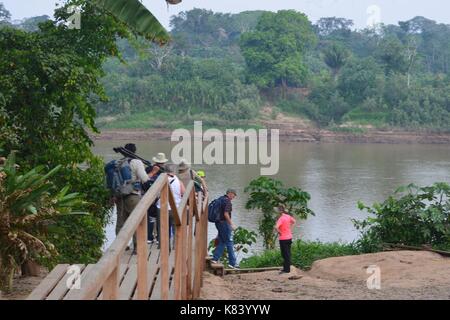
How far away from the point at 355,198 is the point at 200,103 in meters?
27.4

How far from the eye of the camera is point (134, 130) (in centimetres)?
5116

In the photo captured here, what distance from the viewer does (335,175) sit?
1382 inches

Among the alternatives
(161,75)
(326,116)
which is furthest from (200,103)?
(326,116)

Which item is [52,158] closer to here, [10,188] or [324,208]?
[10,188]

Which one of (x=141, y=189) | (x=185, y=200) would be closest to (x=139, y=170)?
(x=141, y=189)

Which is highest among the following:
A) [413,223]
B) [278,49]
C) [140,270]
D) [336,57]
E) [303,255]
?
[278,49]

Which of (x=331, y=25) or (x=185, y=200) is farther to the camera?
(x=331, y=25)

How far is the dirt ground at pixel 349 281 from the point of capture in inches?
291

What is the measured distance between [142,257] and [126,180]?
413cm

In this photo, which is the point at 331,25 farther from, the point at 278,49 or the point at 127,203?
the point at 127,203

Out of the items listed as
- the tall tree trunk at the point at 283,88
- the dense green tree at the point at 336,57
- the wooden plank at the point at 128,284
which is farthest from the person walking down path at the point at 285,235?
the dense green tree at the point at 336,57

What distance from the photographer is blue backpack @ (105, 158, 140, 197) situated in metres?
7.27

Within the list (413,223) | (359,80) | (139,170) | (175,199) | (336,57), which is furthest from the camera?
(336,57)

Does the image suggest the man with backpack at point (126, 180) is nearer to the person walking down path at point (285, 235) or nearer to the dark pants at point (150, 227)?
the dark pants at point (150, 227)
